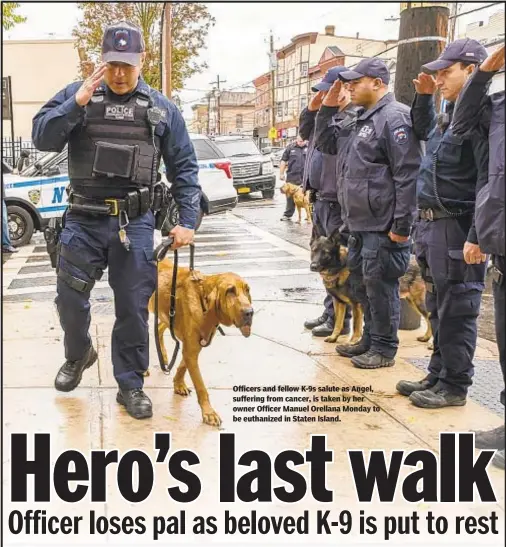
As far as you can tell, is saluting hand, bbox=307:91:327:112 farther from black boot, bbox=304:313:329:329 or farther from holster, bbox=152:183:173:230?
holster, bbox=152:183:173:230

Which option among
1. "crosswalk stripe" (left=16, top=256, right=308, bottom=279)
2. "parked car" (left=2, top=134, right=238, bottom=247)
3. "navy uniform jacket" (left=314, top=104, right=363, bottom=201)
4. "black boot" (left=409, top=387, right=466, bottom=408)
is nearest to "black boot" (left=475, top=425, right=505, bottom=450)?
"black boot" (left=409, top=387, right=466, bottom=408)

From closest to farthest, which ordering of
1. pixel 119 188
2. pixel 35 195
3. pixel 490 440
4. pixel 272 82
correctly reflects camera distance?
pixel 490 440, pixel 119 188, pixel 272 82, pixel 35 195

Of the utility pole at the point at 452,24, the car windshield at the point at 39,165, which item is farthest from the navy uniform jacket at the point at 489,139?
the car windshield at the point at 39,165

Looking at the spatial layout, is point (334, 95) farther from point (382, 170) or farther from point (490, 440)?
point (490, 440)

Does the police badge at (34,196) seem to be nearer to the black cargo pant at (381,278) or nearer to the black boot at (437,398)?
the black cargo pant at (381,278)

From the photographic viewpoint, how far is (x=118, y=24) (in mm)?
3223

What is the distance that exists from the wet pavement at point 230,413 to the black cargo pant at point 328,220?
300mm

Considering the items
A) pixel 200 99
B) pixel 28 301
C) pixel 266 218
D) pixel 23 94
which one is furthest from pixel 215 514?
pixel 266 218

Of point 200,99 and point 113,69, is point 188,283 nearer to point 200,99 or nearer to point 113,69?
point 113,69

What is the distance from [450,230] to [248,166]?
13.3m

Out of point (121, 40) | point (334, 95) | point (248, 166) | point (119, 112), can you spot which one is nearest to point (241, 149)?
point (248, 166)

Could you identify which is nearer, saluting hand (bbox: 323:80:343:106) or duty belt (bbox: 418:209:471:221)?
duty belt (bbox: 418:209:471:221)

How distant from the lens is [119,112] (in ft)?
10.9

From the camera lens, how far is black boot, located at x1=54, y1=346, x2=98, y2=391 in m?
3.77
